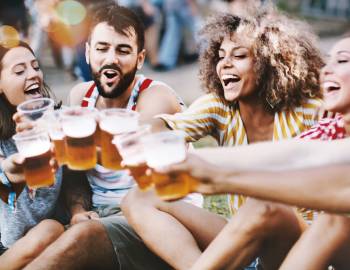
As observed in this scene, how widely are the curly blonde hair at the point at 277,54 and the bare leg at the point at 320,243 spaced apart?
0.80 m

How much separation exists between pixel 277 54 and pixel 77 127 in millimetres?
1113

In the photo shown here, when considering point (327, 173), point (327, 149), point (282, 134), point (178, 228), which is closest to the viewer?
point (327, 173)

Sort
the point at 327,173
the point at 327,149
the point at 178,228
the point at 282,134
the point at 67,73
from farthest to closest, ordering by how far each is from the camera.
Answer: the point at 67,73
the point at 282,134
the point at 178,228
the point at 327,149
the point at 327,173

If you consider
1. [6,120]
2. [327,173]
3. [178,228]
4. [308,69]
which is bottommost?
[178,228]

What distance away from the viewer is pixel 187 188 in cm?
186

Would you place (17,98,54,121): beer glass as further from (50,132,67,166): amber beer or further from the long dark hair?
the long dark hair

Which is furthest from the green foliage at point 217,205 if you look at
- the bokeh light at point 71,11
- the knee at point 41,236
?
the bokeh light at point 71,11

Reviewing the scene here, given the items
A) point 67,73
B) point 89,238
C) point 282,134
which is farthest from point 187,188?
point 67,73

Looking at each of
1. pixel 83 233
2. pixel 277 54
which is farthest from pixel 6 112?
pixel 277 54

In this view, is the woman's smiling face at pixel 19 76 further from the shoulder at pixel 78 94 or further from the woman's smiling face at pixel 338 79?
the woman's smiling face at pixel 338 79

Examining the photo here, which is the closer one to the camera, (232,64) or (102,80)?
(232,64)

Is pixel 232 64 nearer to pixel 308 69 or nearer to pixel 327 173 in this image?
pixel 308 69

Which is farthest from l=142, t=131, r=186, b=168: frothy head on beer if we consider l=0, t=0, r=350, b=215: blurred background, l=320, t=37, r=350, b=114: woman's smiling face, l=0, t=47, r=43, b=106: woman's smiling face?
l=0, t=0, r=350, b=215: blurred background

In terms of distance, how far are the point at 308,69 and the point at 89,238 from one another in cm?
132
